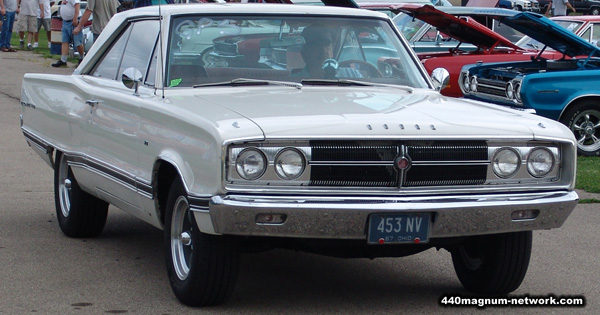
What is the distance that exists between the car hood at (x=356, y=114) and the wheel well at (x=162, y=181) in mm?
333

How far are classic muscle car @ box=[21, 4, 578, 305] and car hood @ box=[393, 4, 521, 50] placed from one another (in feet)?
23.4

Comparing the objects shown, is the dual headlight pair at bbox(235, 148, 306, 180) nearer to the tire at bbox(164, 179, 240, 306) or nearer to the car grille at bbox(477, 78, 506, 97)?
the tire at bbox(164, 179, 240, 306)

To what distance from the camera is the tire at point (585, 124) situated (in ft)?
36.8

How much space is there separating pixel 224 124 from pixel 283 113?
356mm

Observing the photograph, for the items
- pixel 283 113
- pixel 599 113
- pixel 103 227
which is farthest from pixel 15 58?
pixel 283 113

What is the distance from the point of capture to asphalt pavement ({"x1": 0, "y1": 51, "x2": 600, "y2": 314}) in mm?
5215

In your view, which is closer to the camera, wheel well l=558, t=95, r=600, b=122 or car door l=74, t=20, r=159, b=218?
car door l=74, t=20, r=159, b=218

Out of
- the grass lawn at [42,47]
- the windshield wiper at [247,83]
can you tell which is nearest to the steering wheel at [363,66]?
the windshield wiper at [247,83]

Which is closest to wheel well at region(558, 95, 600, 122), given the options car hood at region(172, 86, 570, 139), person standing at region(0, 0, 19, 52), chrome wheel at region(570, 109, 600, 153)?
chrome wheel at region(570, 109, 600, 153)

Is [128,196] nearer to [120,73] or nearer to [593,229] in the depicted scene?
[120,73]

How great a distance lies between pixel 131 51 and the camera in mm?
6547

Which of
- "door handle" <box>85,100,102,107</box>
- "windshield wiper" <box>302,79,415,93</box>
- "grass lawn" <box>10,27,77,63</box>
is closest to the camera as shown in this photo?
"windshield wiper" <box>302,79,415,93</box>

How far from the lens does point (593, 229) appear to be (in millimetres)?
7555

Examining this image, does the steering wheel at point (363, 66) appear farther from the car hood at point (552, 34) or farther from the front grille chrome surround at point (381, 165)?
the car hood at point (552, 34)
